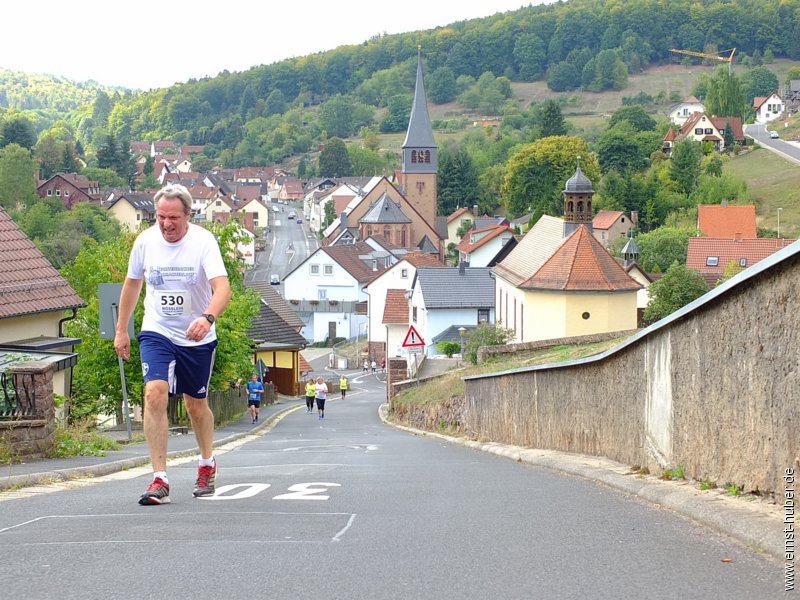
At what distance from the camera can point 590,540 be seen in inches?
271

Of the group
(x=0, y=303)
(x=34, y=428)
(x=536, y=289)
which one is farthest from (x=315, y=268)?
(x=34, y=428)

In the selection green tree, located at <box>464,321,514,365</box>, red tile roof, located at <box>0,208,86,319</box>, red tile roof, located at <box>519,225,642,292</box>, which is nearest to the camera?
red tile roof, located at <box>0,208,86,319</box>

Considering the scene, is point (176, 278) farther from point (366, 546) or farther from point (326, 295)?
point (326, 295)

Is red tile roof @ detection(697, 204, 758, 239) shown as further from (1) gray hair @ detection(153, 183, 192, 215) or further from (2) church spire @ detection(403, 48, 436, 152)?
(1) gray hair @ detection(153, 183, 192, 215)

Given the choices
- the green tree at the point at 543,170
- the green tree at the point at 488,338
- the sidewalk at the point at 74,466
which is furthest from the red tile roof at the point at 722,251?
the sidewalk at the point at 74,466

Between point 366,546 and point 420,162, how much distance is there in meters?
134

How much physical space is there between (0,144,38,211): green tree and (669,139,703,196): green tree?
7271cm

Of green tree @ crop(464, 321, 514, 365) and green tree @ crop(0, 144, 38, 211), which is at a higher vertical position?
green tree @ crop(0, 144, 38, 211)

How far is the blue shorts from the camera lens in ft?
27.0

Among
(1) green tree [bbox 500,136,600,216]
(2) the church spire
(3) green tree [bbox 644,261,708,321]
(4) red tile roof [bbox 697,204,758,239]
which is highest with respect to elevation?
(2) the church spire

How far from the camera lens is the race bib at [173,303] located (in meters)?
8.23

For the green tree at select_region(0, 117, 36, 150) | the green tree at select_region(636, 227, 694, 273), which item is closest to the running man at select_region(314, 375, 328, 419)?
the green tree at select_region(636, 227, 694, 273)

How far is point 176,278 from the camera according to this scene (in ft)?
27.0

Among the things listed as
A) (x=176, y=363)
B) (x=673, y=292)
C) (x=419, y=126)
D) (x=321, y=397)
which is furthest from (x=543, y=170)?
(x=176, y=363)
